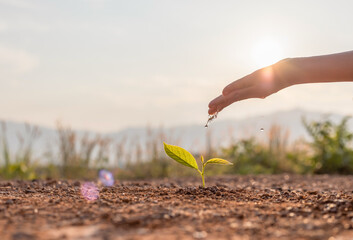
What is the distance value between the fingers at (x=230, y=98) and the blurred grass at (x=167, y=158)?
524cm

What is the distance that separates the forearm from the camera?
221 centimetres

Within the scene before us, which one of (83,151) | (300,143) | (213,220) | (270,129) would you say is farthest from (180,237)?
(300,143)

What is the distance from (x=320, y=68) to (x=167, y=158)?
21.2ft

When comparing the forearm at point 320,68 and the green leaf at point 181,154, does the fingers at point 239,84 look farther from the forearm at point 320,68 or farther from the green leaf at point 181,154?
the green leaf at point 181,154

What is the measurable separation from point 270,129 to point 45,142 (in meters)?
5.02

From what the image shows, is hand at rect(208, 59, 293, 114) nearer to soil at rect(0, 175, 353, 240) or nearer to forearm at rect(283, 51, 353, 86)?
forearm at rect(283, 51, 353, 86)

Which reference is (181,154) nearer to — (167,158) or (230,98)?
(230,98)

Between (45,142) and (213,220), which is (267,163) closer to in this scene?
(45,142)

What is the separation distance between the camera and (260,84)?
2.40 meters

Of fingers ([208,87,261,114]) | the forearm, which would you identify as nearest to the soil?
fingers ([208,87,261,114])

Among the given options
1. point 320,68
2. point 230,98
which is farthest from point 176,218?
point 320,68

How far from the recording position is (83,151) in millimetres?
7926

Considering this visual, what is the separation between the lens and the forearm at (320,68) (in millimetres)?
2211

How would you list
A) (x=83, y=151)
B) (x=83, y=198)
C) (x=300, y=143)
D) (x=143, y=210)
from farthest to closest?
(x=300, y=143) < (x=83, y=151) < (x=83, y=198) < (x=143, y=210)
